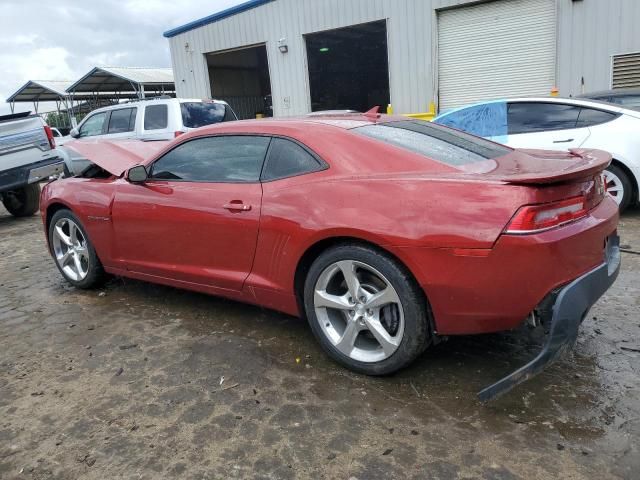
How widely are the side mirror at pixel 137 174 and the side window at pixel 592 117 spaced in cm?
485

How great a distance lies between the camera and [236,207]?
10.8 ft

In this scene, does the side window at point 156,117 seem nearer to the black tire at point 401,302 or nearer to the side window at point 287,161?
the side window at point 287,161

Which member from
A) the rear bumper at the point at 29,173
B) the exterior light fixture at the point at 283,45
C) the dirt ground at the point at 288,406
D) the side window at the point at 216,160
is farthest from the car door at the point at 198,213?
the exterior light fixture at the point at 283,45

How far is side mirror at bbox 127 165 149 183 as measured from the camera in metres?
3.81

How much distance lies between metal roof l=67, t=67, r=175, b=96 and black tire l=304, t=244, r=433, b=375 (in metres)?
23.8

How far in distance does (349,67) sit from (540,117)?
1068 cm

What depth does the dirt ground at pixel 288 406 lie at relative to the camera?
7.52ft

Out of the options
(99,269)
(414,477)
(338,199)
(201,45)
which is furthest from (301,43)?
(414,477)

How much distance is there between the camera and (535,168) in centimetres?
275

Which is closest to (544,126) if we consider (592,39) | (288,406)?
(288,406)

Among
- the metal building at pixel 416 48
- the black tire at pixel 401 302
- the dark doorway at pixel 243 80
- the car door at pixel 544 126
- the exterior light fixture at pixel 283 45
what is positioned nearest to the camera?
the black tire at pixel 401 302

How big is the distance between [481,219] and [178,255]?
216 centimetres

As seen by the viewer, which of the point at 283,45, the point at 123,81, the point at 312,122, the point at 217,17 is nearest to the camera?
the point at 312,122

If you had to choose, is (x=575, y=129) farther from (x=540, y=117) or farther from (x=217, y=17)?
(x=217, y=17)
